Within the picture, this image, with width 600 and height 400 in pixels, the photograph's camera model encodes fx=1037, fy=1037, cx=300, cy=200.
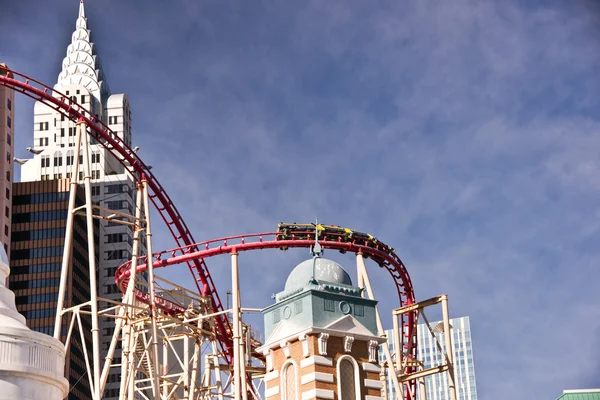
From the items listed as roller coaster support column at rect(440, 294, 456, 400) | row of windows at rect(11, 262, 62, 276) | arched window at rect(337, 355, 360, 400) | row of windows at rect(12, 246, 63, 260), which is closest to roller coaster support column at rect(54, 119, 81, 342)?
arched window at rect(337, 355, 360, 400)

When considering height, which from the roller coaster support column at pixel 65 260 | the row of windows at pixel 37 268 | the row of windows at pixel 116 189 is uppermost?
the row of windows at pixel 116 189

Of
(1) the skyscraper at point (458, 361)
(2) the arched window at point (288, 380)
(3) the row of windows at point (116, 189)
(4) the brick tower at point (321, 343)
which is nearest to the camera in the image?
(4) the brick tower at point (321, 343)

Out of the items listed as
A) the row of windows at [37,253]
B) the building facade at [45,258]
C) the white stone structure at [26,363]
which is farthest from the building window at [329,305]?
the row of windows at [37,253]

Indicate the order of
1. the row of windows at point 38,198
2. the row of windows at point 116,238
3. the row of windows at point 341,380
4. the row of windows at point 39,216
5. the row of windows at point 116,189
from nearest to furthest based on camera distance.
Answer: the row of windows at point 341,380 → the row of windows at point 39,216 → the row of windows at point 38,198 → the row of windows at point 116,238 → the row of windows at point 116,189

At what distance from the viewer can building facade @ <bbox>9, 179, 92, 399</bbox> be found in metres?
116

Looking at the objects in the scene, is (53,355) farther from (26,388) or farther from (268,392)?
(268,392)

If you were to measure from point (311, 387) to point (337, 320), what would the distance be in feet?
8.02

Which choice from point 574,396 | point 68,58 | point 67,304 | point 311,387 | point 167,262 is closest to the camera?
point 311,387

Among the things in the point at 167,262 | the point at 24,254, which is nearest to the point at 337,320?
the point at 167,262

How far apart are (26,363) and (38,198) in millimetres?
100960

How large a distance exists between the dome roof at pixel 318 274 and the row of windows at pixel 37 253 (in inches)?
3522

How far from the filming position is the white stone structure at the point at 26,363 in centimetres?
2280

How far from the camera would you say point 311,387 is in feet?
101

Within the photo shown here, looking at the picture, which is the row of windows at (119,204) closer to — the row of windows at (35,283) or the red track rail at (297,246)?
the row of windows at (35,283)
